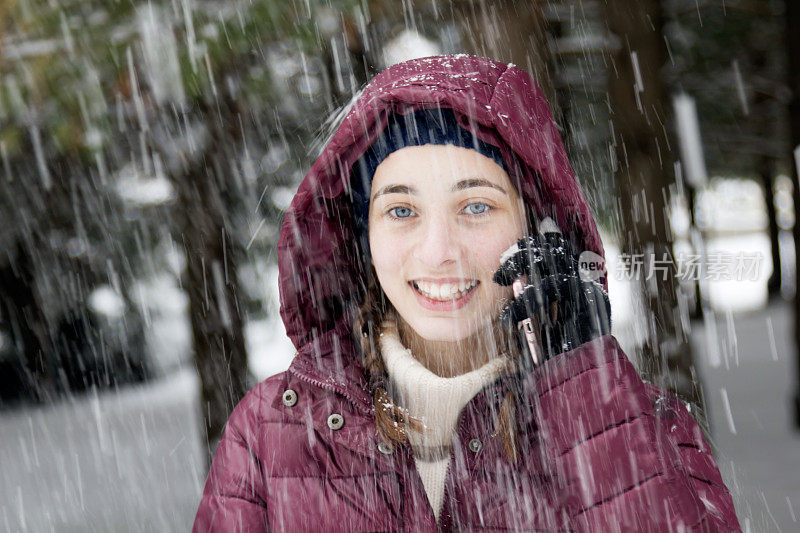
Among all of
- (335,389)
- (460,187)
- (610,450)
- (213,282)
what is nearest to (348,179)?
(460,187)

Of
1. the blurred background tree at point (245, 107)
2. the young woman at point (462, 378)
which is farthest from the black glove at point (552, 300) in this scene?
the blurred background tree at point (245, 107)

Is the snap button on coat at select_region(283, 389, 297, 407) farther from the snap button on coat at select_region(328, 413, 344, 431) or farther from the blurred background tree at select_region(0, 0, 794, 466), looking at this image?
the blurred background tree at select_region(0, 0, 794, 466)

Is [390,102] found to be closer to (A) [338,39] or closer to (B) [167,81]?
(B) [167,81]

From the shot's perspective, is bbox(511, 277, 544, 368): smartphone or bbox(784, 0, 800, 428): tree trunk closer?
bbox(511, 277, 544, 368): smartphone

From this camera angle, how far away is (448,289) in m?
2.13

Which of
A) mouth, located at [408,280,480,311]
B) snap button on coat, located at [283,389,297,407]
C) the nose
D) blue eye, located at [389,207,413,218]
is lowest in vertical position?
snap button on coat, located at [283,389,297,407]

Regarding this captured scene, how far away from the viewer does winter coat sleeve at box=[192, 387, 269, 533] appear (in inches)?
84.6

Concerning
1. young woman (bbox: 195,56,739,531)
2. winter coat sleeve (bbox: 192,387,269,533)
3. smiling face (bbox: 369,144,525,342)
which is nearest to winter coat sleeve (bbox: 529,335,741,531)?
young woman (bbox: 195,56,739,531)

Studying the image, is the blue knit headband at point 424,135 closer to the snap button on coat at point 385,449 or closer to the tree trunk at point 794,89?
the snap button on coat at point 385,449

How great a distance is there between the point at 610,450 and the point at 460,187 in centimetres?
87

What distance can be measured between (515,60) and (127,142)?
2.78 metres

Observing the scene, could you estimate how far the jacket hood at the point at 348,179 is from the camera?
7.09ft

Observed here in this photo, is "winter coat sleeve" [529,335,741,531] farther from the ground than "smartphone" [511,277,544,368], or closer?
closer

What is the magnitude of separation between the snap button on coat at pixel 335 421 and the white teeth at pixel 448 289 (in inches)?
18.2
